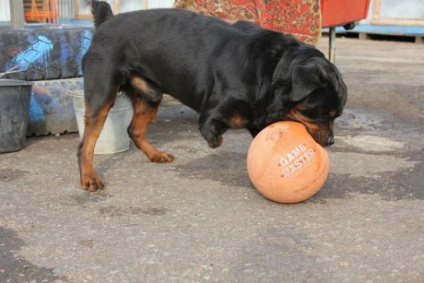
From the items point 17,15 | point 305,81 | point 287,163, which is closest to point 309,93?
point 305,81

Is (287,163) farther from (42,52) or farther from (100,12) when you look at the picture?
(42,52)

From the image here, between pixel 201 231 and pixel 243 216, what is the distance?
1.20 feet

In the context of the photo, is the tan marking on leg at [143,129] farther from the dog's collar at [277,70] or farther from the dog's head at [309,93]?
the dog's collar at [277,70]

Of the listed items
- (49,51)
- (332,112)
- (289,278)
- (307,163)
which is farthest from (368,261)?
(49,51)

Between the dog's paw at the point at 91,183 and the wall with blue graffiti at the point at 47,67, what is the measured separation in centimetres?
180

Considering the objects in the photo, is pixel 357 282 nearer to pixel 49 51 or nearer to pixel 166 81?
pixel 166 81

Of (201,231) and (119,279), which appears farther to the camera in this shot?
(201,231)

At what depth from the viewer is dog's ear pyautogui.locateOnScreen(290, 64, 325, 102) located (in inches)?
144

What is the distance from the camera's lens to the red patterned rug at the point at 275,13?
6.25m

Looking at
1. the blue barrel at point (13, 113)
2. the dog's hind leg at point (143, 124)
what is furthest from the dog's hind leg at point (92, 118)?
the blue barrel at point (13, 113)

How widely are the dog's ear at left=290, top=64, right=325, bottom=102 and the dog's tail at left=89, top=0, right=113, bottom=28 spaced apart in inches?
73.8

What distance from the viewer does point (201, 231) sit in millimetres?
3549

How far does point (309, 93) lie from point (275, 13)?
2.78m

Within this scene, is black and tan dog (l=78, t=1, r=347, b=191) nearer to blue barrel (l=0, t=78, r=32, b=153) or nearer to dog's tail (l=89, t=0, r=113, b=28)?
dog's tail (l=89, t=0, r=113, b=28)
